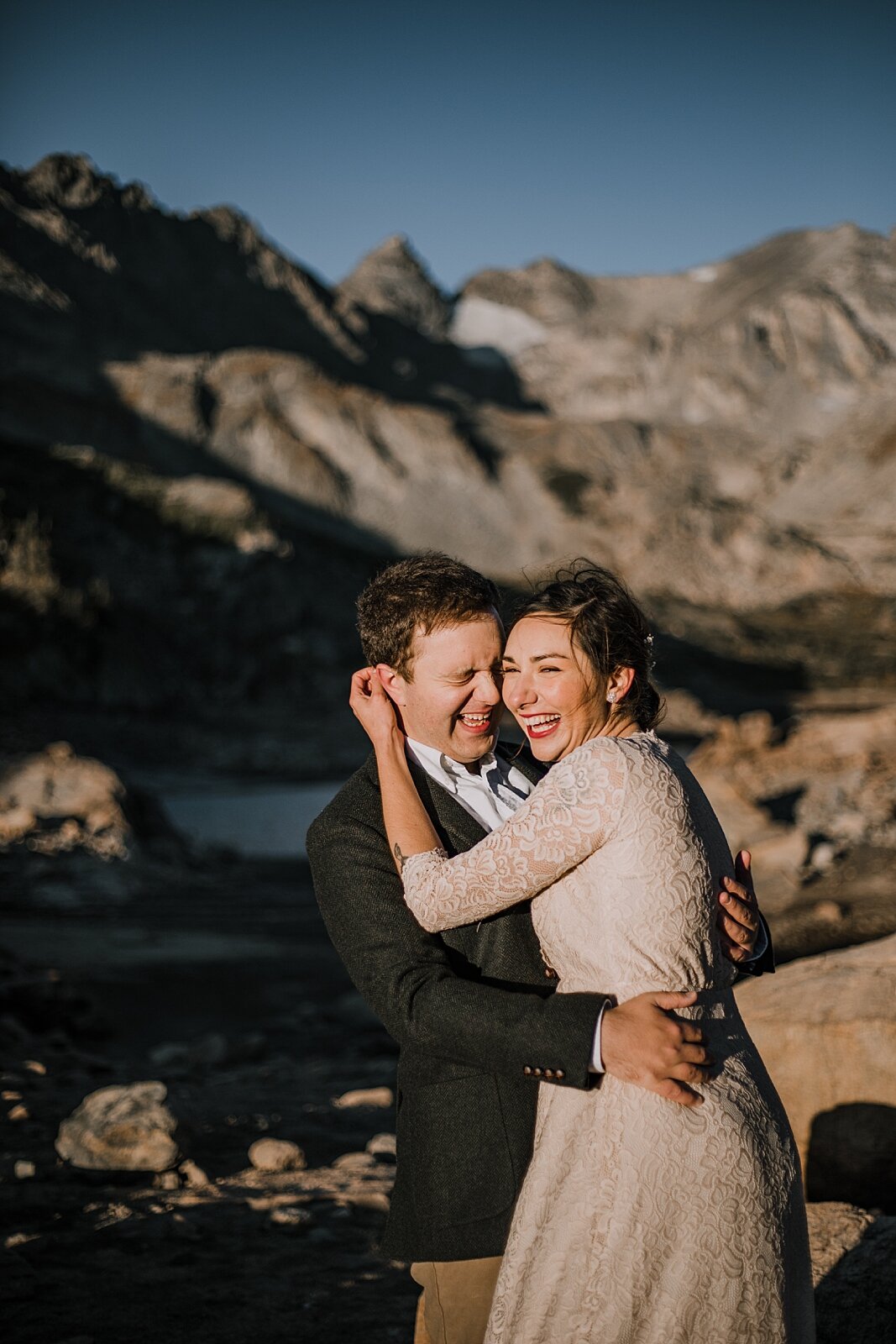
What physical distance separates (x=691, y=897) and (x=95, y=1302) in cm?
293

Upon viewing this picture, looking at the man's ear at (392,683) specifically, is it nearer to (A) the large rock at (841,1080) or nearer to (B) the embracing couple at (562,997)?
(B) the embracing couple at (562,997)

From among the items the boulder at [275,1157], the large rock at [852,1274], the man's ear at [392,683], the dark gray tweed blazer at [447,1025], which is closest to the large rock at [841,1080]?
the large rock at [852,1274]

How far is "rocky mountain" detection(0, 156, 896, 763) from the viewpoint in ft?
161

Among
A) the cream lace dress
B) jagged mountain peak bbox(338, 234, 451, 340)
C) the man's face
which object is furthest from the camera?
jagged mountain peak bbox(338, 234, 451, 340)

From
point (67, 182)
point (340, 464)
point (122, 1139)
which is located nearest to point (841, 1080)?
point (122, 1139)

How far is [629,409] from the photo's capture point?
119 metres

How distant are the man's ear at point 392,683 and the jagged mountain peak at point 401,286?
503 ft

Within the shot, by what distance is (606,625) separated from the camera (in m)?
2.21

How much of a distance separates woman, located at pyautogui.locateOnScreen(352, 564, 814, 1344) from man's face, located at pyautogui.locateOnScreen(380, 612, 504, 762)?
12.2 inches

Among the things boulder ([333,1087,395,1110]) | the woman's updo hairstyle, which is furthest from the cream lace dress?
boulder ([333,1087,395,1110])

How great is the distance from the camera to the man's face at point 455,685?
225cm

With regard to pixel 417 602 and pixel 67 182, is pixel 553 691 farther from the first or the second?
pixel 67 182

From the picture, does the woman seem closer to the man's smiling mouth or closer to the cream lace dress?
the cream lace dress

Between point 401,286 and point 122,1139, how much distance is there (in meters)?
160
